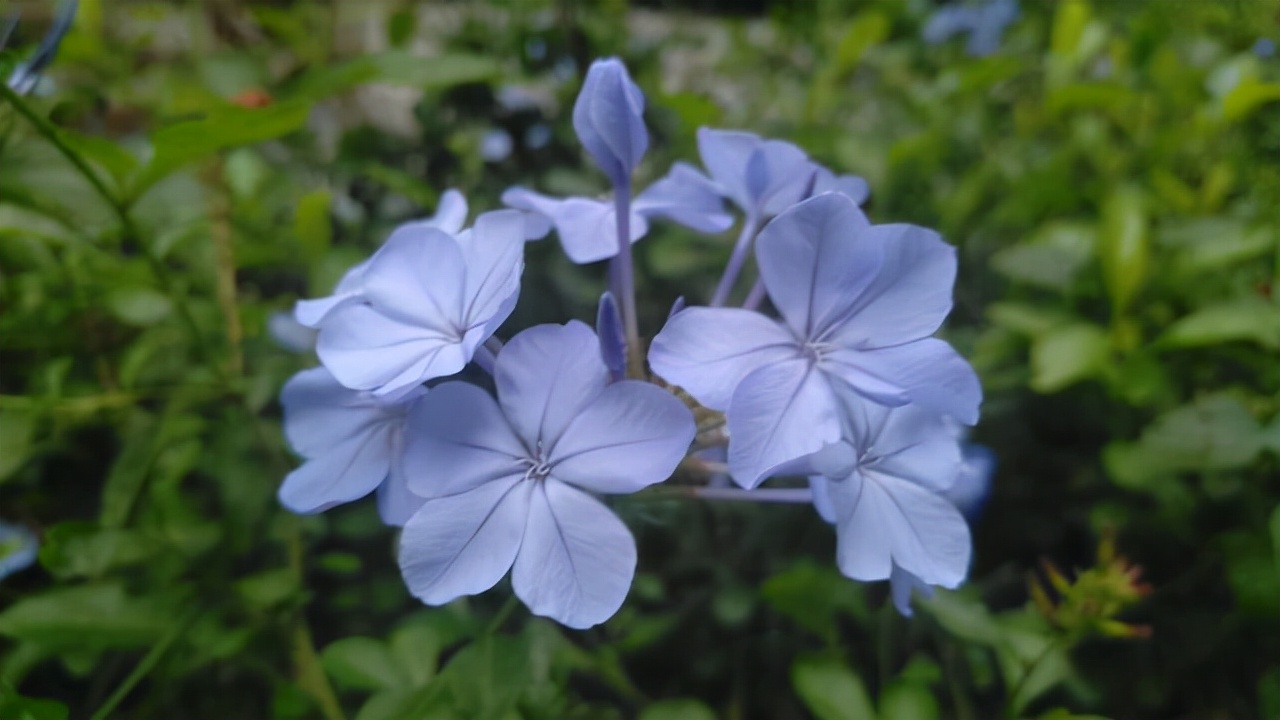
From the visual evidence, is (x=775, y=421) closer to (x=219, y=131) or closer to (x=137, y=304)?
(x=219, y=131)

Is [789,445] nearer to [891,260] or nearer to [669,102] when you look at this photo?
[891,260]

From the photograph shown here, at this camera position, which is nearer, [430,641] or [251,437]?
[430,641]

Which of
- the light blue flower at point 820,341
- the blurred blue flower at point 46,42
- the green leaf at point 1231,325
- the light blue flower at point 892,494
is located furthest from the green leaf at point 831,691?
the blurred blue flower at point 46,42

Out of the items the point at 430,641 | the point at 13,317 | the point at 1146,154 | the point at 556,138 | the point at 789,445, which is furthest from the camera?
the point at 556,138

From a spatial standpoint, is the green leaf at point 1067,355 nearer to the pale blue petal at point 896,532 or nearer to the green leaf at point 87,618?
the pale blue petal at point 896,532

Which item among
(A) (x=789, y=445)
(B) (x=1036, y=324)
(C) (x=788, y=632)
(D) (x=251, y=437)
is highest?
(A) (x=789, y=445)

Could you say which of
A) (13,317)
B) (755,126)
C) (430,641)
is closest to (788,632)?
(430,641)

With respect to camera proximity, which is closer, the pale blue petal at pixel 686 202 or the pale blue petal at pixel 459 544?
the pale blue petal at pixel 459 544
